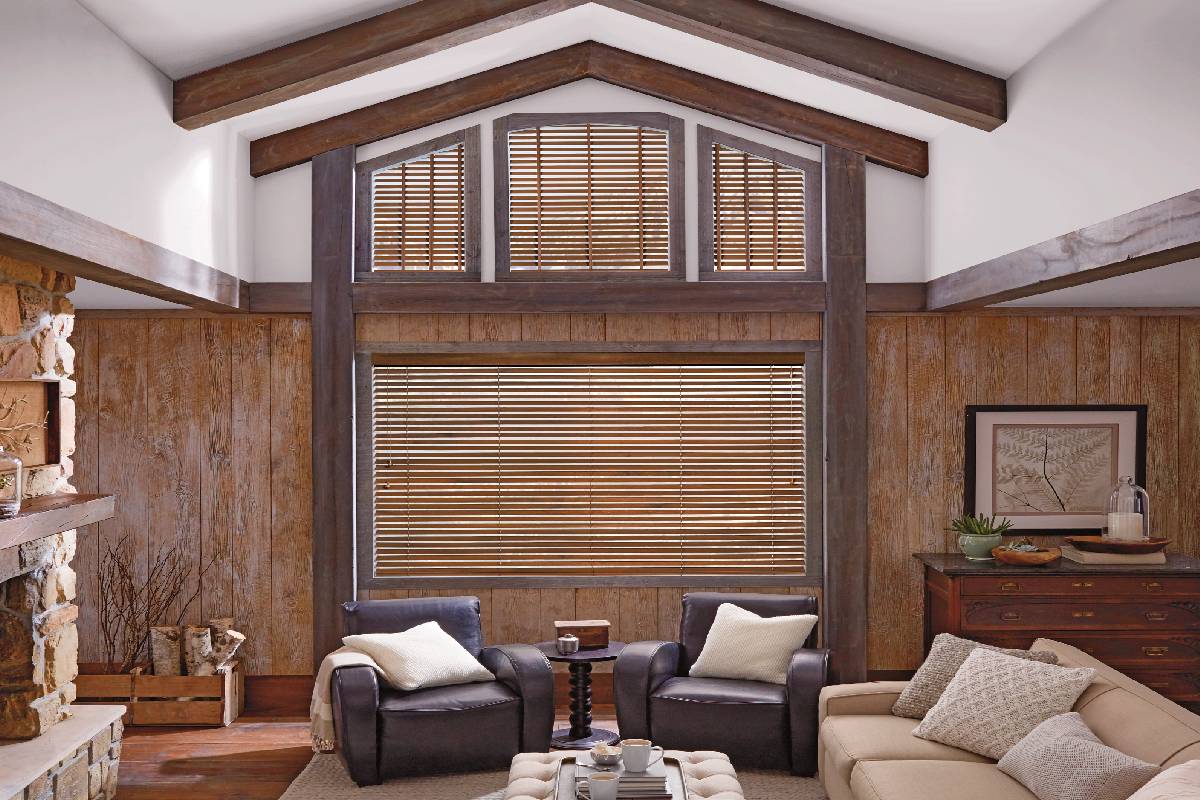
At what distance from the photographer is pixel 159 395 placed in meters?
5.98

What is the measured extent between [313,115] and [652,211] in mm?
1967

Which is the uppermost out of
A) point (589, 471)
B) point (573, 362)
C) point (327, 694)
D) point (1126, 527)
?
point (573, 362)

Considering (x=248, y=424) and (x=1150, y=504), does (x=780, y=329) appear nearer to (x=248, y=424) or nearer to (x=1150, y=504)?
(x=1150, y=504)

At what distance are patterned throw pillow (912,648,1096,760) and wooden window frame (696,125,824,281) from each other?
8.87 ft

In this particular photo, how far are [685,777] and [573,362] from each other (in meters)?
2.81

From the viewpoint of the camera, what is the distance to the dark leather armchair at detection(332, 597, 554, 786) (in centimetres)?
464

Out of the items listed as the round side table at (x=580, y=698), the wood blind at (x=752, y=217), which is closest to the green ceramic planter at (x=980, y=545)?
the wood blind at (x=752, y=217)

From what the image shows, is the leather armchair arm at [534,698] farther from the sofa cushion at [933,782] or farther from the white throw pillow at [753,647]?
the sofa cushion at [933,782]

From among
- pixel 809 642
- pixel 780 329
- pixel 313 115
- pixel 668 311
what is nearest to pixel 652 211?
pixel 668 311

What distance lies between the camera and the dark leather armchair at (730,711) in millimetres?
4742

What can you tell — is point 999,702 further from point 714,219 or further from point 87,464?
point 87,464

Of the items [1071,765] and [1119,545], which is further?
[1119,545]

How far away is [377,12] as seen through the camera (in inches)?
183

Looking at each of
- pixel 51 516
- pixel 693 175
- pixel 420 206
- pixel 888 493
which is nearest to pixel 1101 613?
pixel 888 493
